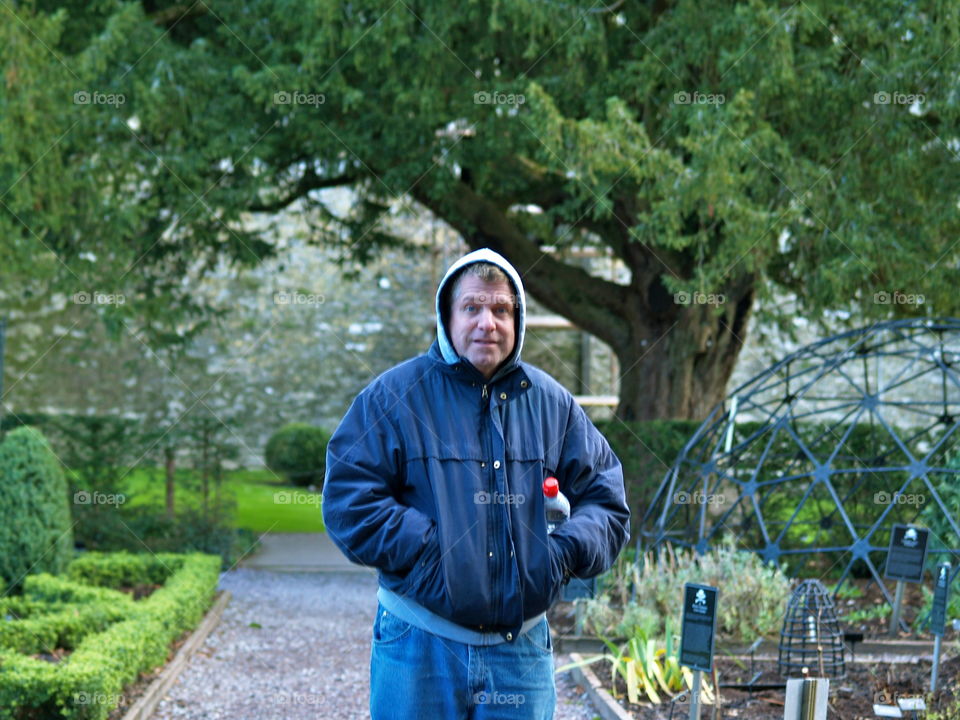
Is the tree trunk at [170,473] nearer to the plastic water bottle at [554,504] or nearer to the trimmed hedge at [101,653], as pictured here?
the trimmed hedge at [101,653]

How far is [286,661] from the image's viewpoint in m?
6.83

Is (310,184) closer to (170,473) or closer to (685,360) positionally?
(170,473)

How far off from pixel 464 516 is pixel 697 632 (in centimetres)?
203

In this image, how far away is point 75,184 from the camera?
890 centimetres

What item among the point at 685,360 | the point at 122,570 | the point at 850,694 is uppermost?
the point at 685,360

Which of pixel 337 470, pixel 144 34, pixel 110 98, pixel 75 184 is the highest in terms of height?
pixel 144 34

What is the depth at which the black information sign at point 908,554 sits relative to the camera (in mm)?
5707

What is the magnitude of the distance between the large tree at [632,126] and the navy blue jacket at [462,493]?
5084 mm

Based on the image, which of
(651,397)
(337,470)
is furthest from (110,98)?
(337,470)

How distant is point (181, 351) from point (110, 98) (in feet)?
8.25

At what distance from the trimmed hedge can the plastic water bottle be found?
302 centimetres

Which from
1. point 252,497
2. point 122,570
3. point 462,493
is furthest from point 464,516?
point 252,497

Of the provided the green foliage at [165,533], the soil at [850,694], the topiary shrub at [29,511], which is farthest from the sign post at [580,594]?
the green foliage at [165,533]

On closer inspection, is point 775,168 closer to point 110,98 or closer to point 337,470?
point 110,98
